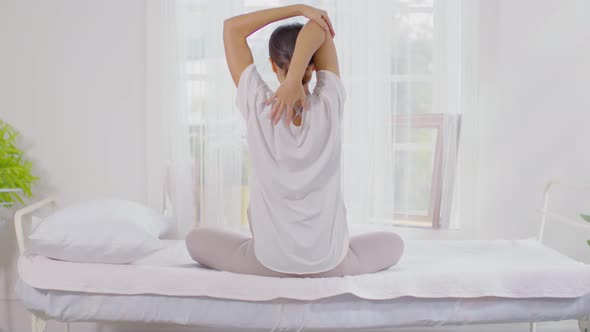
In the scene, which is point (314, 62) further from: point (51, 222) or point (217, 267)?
point (51, 222)

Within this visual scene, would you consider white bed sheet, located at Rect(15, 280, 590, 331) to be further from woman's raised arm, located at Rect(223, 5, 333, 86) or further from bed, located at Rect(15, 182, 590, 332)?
woman's raised arm, located at Rect(223, 5, 333, 86)

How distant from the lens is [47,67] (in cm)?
280

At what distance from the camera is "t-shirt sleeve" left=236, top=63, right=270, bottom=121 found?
1732 millimetres

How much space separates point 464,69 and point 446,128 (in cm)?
28

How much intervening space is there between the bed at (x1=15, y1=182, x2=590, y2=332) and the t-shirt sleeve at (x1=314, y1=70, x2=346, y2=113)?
0.53m

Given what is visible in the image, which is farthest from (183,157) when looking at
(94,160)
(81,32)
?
(81,32)

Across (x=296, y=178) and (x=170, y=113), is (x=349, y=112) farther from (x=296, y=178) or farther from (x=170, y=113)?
(x=296, y=178)

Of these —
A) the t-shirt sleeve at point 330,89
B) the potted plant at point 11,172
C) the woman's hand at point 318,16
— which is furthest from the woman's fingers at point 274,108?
the potted plant at point 11,172

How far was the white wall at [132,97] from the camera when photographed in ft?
9.12

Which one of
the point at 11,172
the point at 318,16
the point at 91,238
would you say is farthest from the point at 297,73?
the point at 11,172

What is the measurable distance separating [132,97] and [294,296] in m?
1.44

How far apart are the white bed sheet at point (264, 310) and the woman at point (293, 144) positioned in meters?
0.11

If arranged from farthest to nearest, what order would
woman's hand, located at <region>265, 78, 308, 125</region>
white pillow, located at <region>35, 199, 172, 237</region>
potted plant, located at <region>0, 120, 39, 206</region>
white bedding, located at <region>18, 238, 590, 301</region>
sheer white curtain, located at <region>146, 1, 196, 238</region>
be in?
sheer white curtain, located at <region>146, 1, 196, 238</region>, potted plant, located at <region>0, 120, 39, 206</region>, white pillow, located at <region>35, 199, 172, 237</region>, white bedding, located at <region>18, 238, 590, 301</region>, woman's hand, located at <region>265, 78, 308, 125</region>

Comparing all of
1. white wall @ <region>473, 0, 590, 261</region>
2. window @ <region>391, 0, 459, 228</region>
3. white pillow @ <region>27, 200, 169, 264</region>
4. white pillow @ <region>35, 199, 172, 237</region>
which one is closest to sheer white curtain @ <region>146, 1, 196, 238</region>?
white pillow @ <region>35, 199, 172, 237</region>
